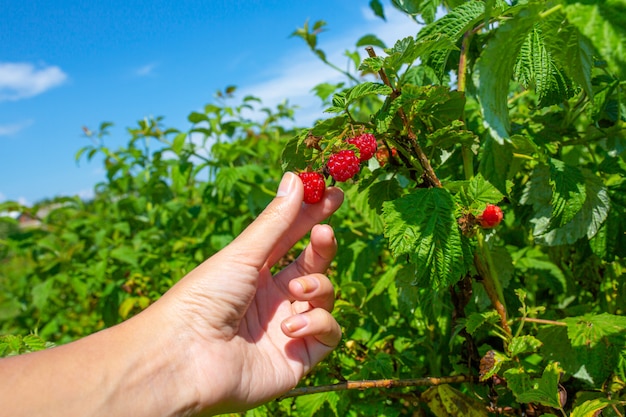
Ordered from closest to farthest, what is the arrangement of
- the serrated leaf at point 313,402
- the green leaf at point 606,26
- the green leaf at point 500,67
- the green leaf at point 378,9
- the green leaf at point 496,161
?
1. the green leaf at point 606,26
2. the green leaf at point 500,67
3. the green leaf at point 496,161
4. the serrated leaf at point 313,402
5. the green leaf at point 378,9

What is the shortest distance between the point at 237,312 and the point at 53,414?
17.4 inches

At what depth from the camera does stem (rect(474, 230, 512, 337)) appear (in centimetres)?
137

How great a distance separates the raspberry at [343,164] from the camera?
3.52 feet

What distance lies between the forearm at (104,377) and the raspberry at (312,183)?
452 mm

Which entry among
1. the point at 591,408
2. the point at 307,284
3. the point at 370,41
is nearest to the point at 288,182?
the point at 307,284

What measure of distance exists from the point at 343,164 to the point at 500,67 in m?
0.35

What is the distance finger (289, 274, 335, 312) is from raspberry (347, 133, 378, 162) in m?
0.37

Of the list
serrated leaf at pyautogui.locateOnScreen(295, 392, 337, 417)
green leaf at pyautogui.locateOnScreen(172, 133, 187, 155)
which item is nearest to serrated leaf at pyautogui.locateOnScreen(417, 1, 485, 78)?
serrated leaf at pyautogui.locateOnScreen(295, 392, 337, 417)

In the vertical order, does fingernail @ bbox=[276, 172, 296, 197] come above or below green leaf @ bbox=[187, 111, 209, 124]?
below

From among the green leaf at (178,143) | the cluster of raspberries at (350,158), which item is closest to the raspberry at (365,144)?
the cluster of raspberries at (350,158)

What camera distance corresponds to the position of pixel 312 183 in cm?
121

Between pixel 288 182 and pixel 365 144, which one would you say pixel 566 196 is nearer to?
pixel 365 144

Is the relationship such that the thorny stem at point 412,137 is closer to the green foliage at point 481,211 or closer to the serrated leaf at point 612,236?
the green foliage at point 481,211

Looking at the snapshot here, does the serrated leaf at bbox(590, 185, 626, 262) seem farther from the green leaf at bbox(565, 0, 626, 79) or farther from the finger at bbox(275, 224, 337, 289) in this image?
the green leaf at bbox(565, 0, 626, 79)
